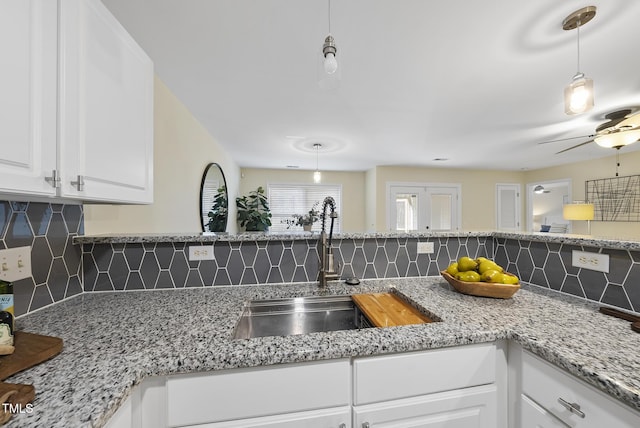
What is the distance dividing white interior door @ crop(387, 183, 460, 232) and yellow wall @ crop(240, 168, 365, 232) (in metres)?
0.83

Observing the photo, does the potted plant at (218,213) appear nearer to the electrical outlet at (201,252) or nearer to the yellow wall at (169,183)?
the yellow wall at (169,183)

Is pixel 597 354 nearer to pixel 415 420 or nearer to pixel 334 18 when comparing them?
pixel 415 420

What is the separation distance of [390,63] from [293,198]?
427 centimetres

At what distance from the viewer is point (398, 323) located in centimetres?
93

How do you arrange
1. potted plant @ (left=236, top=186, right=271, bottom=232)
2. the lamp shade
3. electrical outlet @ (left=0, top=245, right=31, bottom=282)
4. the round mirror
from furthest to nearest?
potted plant @ (left=236, top=186, right=271, bottom=232) → the lamp shade → the round mirror → electrical outlet @ (left=0, top=245, right=31, bottom=282)

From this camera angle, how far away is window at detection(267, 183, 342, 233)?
5719 millimetres

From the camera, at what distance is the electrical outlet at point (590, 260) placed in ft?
3.33

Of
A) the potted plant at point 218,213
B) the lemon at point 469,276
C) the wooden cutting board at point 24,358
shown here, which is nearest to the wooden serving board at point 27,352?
the wooden cutting board at point 24,358

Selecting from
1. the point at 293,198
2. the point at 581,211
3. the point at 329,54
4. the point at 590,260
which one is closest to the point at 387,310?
the point at 590,260

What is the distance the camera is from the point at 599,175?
4.41 meters

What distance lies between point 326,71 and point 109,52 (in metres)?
0.78

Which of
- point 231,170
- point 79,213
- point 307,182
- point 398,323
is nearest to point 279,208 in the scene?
point 307,182

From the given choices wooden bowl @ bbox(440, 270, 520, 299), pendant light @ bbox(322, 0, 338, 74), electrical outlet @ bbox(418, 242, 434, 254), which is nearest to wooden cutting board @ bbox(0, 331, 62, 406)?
pendant light @ bbox(322, 0, 338, 74)

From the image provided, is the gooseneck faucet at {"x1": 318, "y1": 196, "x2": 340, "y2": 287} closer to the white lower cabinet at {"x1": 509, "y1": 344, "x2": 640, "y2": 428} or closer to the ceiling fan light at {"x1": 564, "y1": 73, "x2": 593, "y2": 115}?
the white lower cabinet at {"x1": 509, "y1": 344, "x2": 640, "y2": 428}
